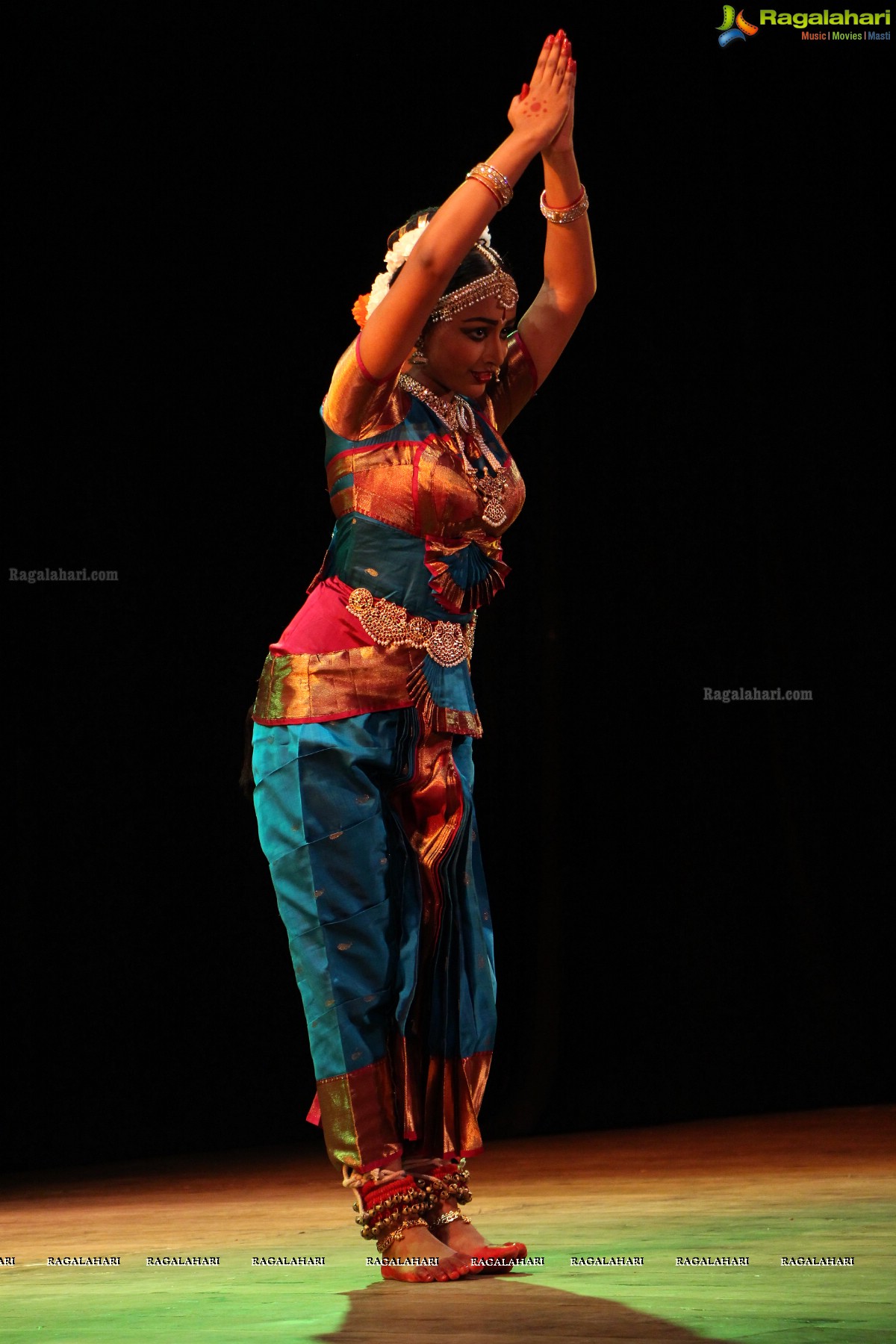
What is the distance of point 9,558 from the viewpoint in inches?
147

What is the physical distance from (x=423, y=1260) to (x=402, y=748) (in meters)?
0.65

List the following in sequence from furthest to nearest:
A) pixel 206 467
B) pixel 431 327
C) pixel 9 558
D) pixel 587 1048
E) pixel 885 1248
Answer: pixel 587 1048
pixel 206 467
pixel 9 558
pixel 431 327
pixel 885 1248

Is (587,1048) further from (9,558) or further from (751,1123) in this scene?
(9,558)

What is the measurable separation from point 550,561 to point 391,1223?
245 cm

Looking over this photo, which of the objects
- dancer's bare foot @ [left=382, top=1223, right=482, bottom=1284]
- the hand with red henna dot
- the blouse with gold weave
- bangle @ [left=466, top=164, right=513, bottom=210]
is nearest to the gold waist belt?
the blouse with gold weave

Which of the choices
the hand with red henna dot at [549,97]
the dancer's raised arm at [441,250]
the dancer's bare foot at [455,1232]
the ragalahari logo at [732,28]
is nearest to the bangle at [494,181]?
the dancer's raised arm at [441,250]

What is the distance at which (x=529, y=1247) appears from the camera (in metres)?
2.39

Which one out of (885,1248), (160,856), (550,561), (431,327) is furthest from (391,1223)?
(550,561)

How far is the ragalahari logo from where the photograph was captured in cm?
448

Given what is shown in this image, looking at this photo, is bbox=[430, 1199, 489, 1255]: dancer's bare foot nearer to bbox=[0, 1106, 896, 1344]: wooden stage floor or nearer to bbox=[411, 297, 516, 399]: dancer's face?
bbox=[0, 1106, 896, 1344]: wooden stage floor

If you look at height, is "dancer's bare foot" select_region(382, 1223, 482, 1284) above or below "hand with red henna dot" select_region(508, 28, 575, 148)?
below

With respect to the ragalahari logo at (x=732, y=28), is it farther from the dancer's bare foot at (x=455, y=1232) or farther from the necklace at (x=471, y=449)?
the dancer's bare foot at (x=455, y=1232)

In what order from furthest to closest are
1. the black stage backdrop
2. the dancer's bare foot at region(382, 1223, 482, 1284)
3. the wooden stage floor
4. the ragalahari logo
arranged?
the ragalahari logo, the black stage backdrop, the dancer's bare foot at region(382, 1223, 482, 1284), the wooden stage floor

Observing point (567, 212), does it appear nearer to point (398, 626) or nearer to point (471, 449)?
point (471, 449)
